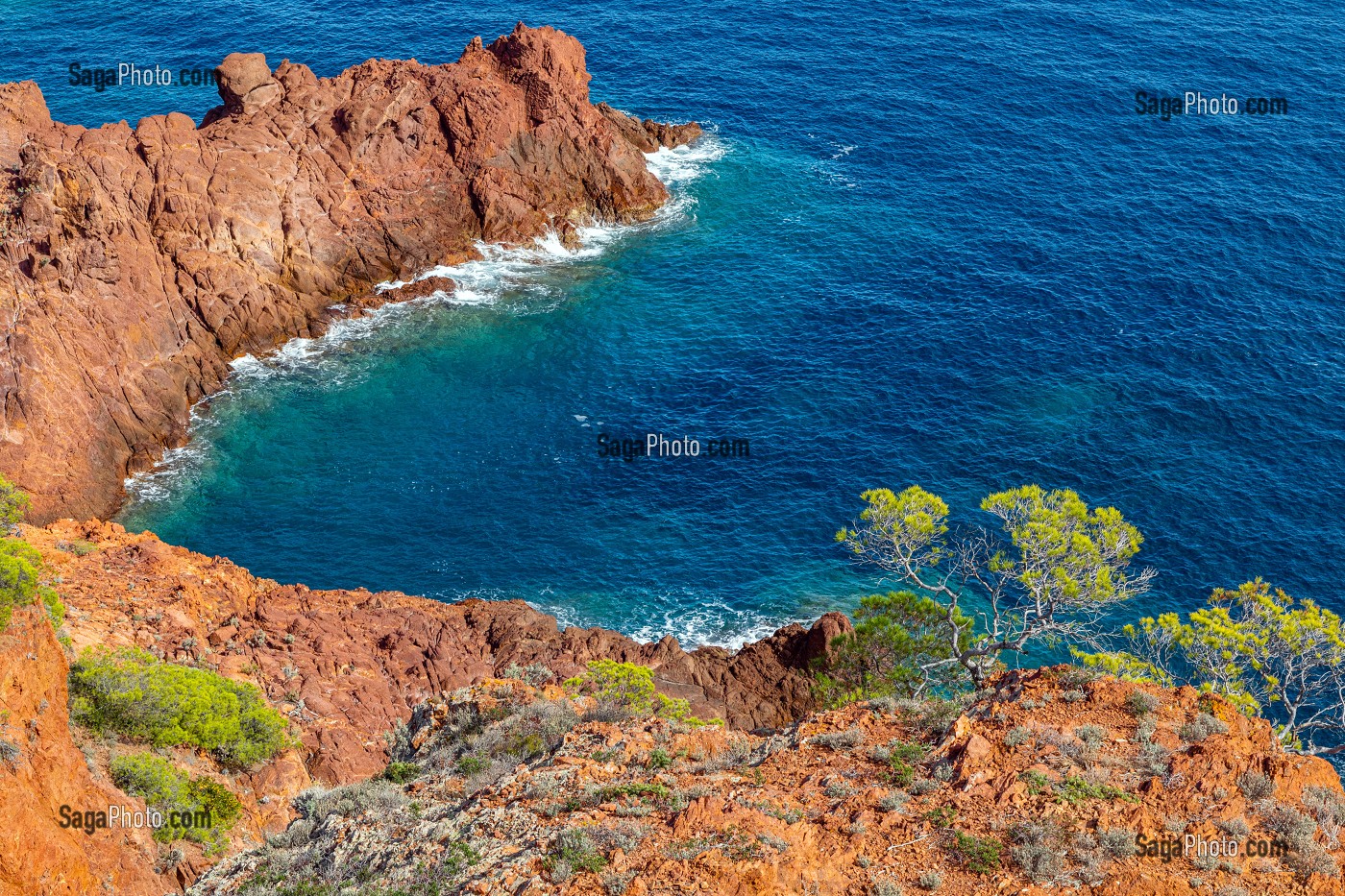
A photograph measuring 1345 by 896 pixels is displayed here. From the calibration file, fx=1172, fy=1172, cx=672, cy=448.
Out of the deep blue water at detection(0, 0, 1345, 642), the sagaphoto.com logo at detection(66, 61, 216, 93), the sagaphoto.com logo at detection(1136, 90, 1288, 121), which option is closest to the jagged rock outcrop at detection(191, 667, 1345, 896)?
the deep blue water at detection(0, 0, 1345, 642)

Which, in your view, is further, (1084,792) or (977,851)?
(1084,792)

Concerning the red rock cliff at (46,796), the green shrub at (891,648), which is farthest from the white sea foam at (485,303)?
the red rock cliff at (46,796)

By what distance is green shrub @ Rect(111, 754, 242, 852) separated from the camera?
1550 inches

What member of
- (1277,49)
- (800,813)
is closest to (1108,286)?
(1277,49)

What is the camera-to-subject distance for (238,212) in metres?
87.8

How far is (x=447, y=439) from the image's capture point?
81188 mm

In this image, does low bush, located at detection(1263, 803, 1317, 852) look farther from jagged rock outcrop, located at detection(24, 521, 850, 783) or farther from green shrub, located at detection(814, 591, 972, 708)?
jagged rock outcrop, located at detection(24, 521, 850, 783)

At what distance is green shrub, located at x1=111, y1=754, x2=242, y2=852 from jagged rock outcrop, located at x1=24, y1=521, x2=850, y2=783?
6648 mm

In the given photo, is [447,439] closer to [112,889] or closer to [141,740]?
[141,740]

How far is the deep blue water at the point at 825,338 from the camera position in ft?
240

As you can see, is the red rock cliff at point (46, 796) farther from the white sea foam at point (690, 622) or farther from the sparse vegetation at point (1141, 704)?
the white sea foam at point (690, 622)

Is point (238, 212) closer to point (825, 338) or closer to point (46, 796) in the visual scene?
point (825, 338)

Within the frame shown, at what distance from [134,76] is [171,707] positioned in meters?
95.9

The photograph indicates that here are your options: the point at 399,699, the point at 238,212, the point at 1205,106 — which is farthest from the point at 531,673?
the point at 1205,106
